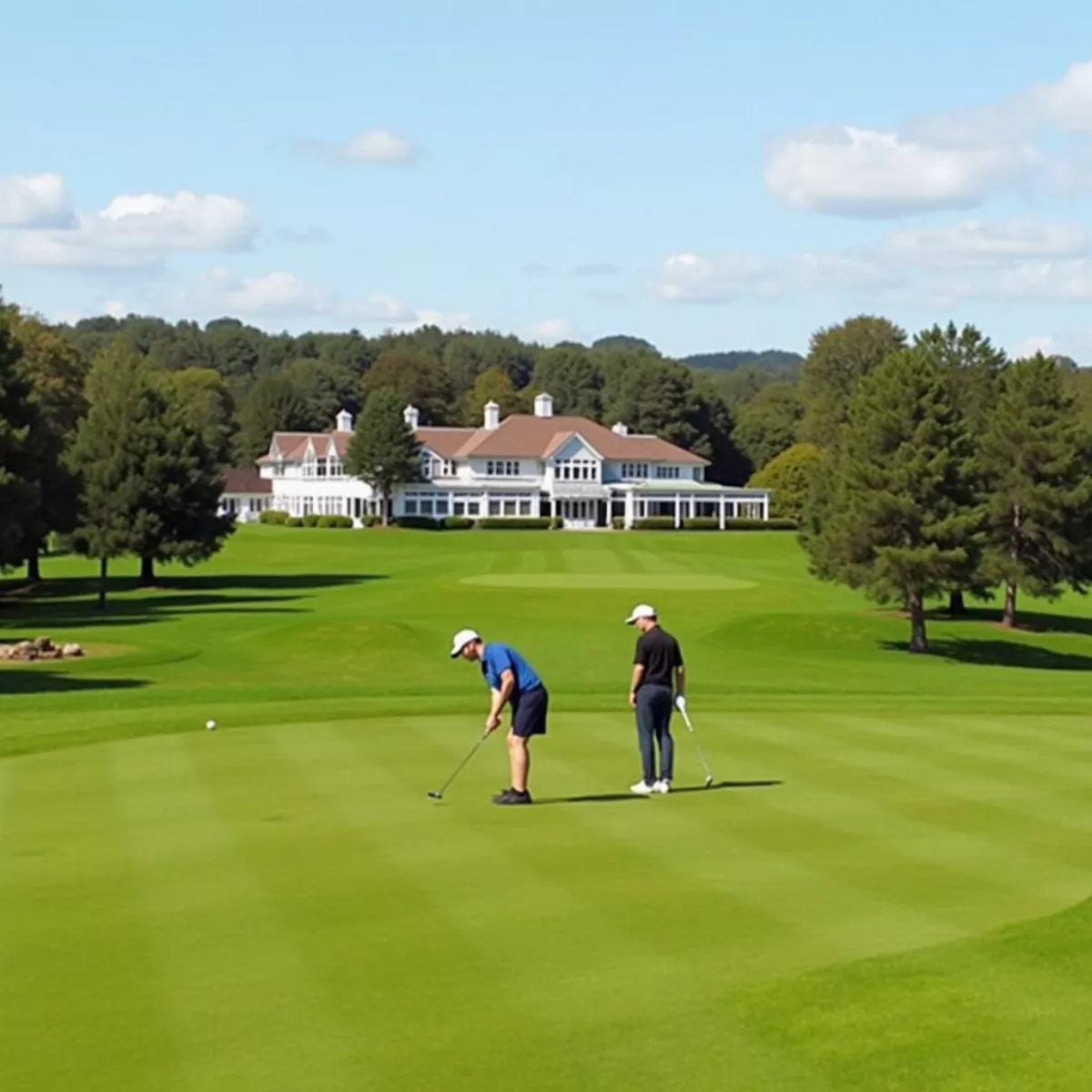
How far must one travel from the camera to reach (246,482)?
179875 mm

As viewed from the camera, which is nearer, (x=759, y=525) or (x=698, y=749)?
(x=698, y=749)

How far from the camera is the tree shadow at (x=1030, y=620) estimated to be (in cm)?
6431

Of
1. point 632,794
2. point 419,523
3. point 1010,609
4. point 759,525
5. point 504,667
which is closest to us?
point 504,667

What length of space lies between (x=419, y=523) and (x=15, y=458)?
81.2m

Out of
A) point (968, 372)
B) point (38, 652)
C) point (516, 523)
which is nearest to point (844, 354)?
point (516, 523)

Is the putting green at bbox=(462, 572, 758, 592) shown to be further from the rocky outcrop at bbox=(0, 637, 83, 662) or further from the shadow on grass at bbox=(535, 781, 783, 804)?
the shadow on grass at bbox=(535, 781, 783, 804)

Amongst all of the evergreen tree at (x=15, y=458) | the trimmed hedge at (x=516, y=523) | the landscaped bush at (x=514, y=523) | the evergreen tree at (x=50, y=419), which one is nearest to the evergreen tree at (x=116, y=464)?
the evergreen tree at (x=50, y=419)

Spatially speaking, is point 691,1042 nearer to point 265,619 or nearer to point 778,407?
point 265,619

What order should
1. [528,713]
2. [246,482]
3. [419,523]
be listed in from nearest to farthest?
1. [528,713]
2. [419,523]
3. [246,482]

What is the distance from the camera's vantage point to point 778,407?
18712cm

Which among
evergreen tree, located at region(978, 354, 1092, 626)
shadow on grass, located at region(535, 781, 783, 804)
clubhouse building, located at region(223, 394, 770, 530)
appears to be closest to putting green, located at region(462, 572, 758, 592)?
evergreen tree, located at region(978, 354, 1092, 626)

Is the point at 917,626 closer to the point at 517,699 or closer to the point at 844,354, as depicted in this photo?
the point at 517,699

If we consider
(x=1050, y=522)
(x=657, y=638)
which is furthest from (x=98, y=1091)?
(x=1050, y=522)

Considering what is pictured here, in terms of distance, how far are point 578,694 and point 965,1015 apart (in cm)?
2494
